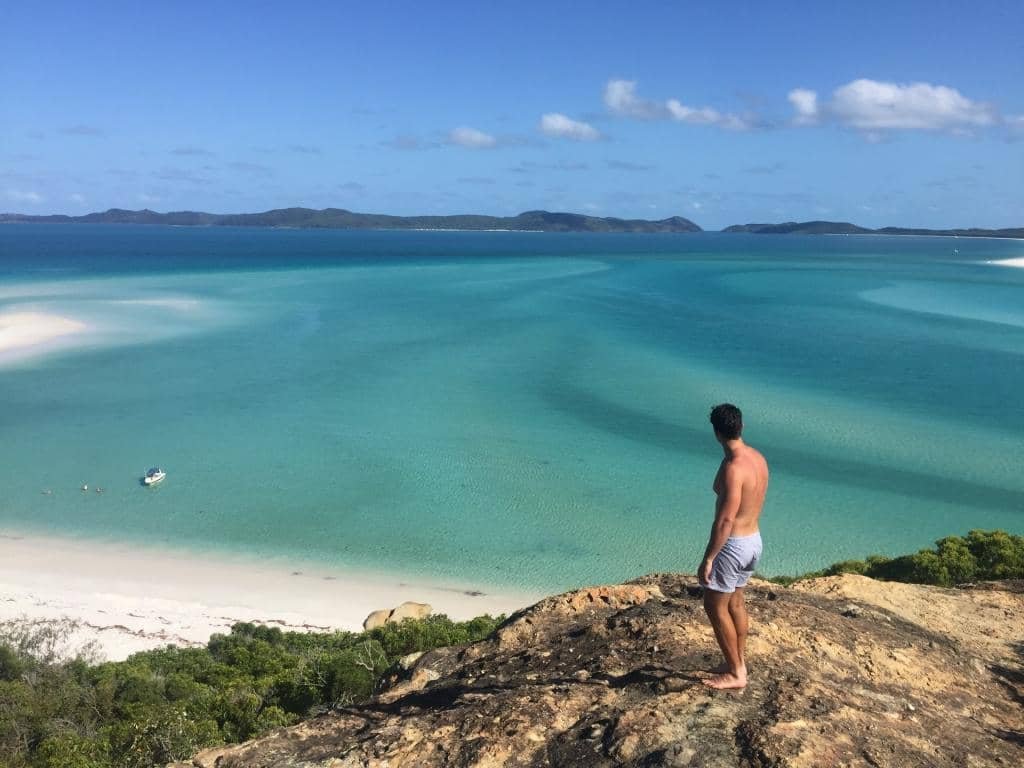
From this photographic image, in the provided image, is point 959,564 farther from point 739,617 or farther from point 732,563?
point 732,563

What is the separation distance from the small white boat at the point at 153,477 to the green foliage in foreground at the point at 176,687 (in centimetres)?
784

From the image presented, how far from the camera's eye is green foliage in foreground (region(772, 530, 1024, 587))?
11438 mm

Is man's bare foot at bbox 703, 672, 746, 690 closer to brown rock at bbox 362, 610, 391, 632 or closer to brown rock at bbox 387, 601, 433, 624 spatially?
brown rock at bbox 387, 601, 433, 624

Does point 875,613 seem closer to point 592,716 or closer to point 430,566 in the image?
point 592,716

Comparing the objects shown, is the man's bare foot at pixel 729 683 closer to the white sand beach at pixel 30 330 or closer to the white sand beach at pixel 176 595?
the white sand beach at pixel 176 595

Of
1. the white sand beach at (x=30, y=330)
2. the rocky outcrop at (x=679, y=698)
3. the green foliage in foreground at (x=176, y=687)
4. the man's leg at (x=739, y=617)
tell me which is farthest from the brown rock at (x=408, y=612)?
the white sand beach at (x=30, y=330)

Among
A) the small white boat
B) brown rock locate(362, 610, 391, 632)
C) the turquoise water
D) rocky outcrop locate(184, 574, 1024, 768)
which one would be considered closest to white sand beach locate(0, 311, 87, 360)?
the turquoise water

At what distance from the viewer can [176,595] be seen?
53.0ft

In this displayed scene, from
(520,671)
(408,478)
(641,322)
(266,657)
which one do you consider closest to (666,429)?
(408,478)

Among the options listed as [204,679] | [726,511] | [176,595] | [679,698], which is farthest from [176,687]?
[726,511]

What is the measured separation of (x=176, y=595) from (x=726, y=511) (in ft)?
45.7

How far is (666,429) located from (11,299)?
49880 millimetres

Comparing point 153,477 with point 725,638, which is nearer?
point 725,638

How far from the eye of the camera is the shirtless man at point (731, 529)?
17.3 ft
